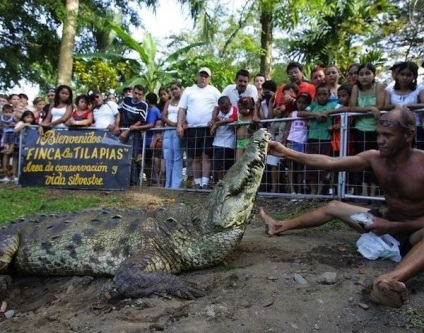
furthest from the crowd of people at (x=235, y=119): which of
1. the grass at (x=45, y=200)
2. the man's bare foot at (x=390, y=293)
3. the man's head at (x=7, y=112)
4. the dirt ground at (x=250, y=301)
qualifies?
the man's bare foot at (x=390, y=293)

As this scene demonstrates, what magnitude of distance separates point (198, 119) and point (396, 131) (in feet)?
15.2

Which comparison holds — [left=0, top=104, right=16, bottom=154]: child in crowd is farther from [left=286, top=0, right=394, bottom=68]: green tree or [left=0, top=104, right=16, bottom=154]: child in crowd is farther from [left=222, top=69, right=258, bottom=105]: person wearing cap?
[left=286, top=0, right=394, bottom=68]: green tree

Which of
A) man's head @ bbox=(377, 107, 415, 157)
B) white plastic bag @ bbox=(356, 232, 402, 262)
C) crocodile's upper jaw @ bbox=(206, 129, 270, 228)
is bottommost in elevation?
white plastic bag @ bbox=(356, 232, 402, 262)

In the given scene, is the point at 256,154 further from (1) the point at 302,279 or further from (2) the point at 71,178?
(2) the point at 71,178

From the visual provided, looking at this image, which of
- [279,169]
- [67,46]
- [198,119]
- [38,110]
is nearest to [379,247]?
[279,169]

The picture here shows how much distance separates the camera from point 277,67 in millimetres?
29281

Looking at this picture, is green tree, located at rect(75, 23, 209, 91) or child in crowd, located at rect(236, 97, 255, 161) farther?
green tree, located at rect(75, 23, 209, 91)

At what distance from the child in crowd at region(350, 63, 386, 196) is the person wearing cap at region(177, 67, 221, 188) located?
96.8 inches

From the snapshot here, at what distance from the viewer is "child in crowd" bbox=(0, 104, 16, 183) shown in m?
10.2

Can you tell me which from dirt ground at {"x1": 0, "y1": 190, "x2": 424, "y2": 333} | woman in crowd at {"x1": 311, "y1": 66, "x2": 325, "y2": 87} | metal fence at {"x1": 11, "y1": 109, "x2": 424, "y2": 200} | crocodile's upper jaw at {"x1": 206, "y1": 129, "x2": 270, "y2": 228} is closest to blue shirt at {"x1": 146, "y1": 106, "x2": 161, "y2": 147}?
metal fence at {"x1": 11, "y1": 109, "x2": 424, "y2": 200}

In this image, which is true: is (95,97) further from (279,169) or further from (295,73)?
(279,169)

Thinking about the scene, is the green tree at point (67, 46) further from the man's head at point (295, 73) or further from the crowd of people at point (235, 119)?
the man's head at point (295, 73)

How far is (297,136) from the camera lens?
262 inches

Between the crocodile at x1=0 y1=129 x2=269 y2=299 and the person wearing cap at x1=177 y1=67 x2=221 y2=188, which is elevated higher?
the person wearing cap at x1=177 y1=67 x2=221 y2=188
